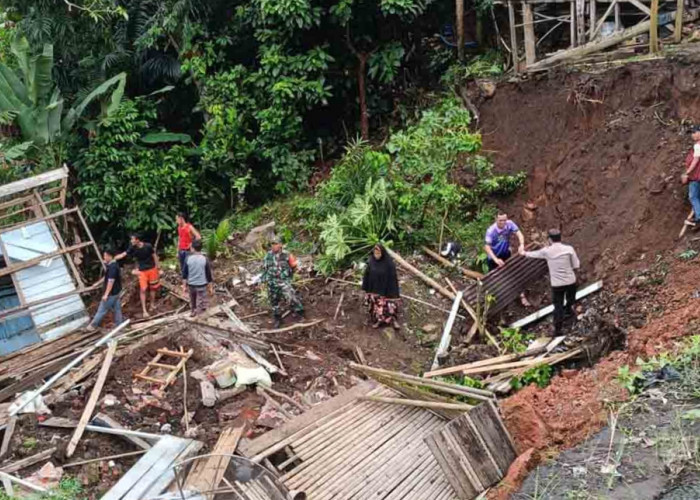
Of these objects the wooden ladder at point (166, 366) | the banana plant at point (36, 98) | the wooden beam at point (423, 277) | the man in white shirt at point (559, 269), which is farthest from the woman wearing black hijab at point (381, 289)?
the banana plant at point (36, 98)

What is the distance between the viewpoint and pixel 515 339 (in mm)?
8766

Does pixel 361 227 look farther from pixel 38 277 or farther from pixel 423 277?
pixel 38 277

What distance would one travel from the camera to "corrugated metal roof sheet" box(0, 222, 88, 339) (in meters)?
10.1

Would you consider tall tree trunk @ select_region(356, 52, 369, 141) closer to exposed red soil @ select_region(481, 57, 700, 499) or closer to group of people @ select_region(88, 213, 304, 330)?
exposed red soil @ select_region(481, 57, 700, 499)

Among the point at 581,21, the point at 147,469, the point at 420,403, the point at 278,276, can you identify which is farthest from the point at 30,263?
the point at 581,21

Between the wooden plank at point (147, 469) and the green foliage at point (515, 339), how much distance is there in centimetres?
396

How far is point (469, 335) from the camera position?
909 cm

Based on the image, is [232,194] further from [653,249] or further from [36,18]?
[653,249]

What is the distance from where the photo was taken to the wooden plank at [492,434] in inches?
239

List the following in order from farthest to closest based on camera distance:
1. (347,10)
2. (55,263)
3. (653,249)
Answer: (347,10)
(55,263)
(653,249)

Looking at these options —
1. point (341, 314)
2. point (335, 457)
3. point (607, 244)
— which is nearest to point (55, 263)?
point (341, 314)

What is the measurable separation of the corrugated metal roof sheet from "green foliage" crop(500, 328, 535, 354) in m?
5.99

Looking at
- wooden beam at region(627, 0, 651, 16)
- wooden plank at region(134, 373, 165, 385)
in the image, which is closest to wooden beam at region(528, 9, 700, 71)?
wooden beam at region(627, 0, 651, 16)

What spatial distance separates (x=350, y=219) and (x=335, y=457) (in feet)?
15.4
